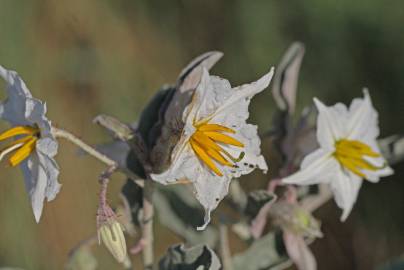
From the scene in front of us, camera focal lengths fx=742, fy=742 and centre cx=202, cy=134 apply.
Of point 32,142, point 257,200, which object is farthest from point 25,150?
point 257,200

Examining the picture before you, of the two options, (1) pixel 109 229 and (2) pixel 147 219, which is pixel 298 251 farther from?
(1) pixel 109 229

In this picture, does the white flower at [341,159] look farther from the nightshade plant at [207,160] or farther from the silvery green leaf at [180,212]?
the silvery green leaf at [180,212]

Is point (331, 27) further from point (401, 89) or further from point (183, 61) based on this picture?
point (183, 61)

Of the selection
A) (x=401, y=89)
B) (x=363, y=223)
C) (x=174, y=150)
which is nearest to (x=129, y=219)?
(x=174, y=150)

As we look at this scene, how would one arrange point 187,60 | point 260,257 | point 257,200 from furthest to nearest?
1. point 187,60
2. point 260,257
3. point 257,200

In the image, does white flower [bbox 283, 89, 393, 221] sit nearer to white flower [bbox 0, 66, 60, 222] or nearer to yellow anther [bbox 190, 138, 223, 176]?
yellow anther [bbox 190, 138, 223, 176]
